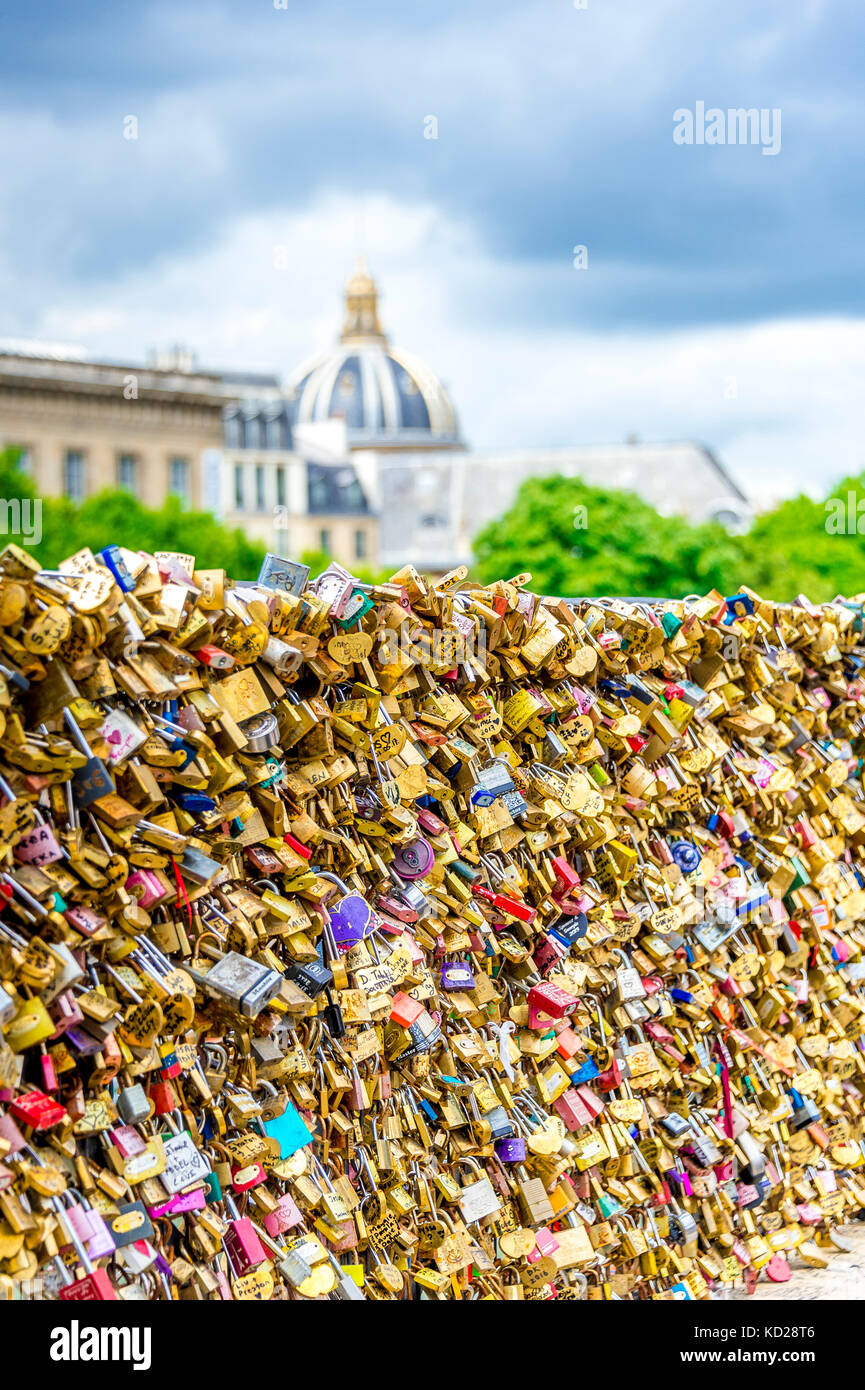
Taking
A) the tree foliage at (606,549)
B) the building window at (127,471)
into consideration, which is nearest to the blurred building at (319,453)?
the building window at (127,471)

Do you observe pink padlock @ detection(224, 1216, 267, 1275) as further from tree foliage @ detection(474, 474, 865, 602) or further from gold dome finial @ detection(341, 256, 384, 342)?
gold dome finial @ detection(341, 256, 384, 342)

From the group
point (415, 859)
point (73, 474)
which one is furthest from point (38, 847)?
point (73, 474)

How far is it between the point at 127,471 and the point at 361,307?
94103 millimetres

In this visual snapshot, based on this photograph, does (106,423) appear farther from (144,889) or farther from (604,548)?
(144,889)

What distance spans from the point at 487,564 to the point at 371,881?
4747 centimetres

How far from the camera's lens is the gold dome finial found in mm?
159750

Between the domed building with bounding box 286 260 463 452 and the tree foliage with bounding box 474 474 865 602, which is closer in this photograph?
the tree foliage with bounding box 474 474 865 602

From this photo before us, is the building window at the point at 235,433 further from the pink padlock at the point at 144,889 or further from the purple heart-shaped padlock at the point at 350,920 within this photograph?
the pink padlock at the point at 144,889

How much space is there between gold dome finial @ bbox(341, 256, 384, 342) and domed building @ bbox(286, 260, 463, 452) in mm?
1153

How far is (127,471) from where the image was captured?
73.2 meters

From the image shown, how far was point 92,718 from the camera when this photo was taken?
10.2ft

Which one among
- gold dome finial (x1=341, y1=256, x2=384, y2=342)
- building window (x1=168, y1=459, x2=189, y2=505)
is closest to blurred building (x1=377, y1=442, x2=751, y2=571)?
building window (x1=168, y1=459, x2=189, y2=505)

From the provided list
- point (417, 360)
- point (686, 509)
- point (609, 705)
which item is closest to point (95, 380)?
point (686, 509)
